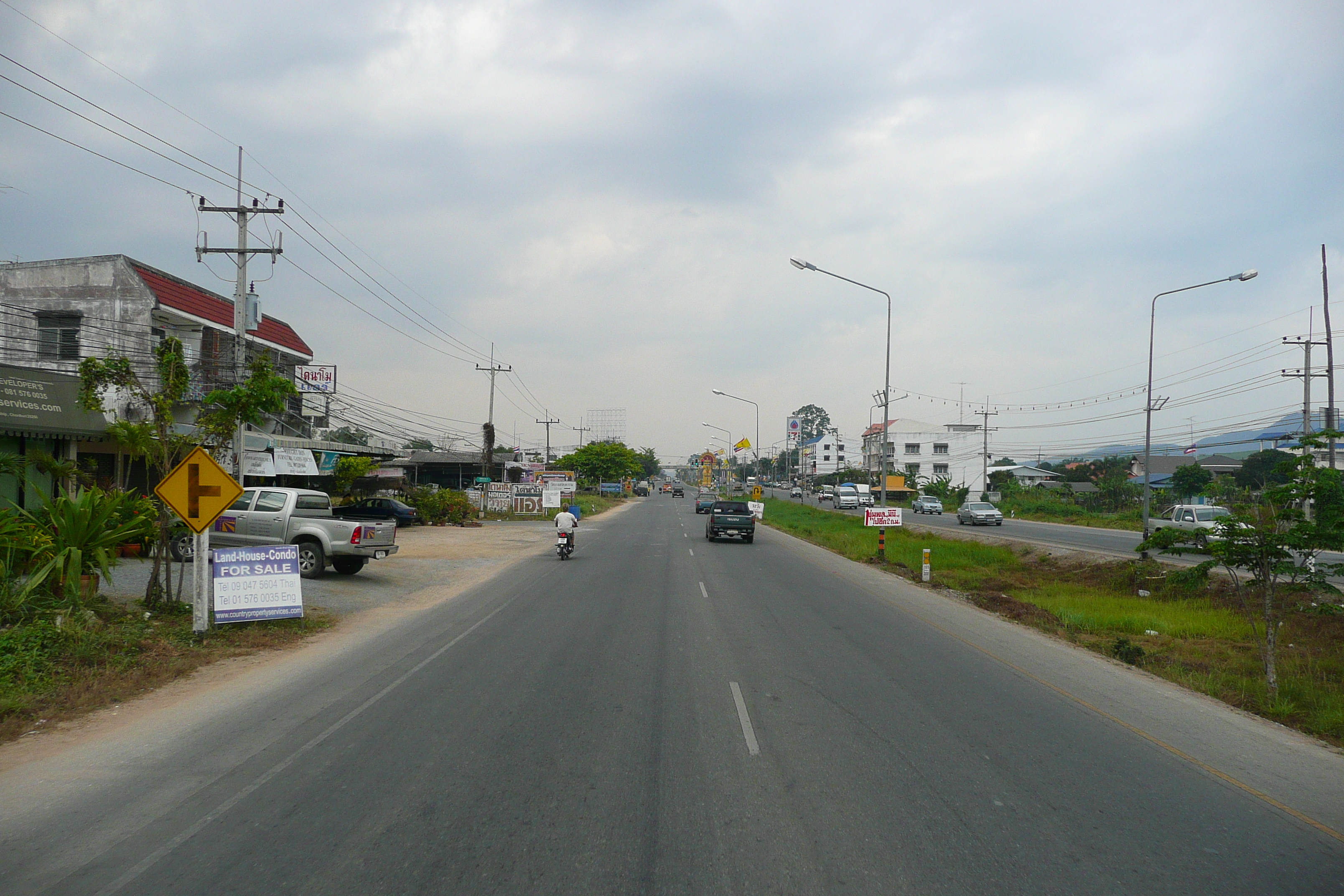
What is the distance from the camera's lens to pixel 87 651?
8.94 meters

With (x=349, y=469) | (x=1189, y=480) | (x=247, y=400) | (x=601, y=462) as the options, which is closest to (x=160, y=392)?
(x=247, y=400)

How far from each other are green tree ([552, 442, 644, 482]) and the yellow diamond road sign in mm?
80527

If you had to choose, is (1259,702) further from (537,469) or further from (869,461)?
(869,461)

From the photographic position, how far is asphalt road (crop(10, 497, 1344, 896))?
14.3 ft

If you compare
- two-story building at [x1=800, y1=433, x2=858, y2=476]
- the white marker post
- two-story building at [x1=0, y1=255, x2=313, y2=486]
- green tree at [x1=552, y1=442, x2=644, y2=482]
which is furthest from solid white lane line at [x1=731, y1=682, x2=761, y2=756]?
two-story building at [x1=800, y1=433, x2=858, y2=476]

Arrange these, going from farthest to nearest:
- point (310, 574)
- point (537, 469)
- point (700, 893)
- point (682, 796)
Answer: point (537, 469), point (310, 574), point (682, 796), point (700, 893)

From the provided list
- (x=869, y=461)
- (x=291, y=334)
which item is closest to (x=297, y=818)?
(x=291, y=334)

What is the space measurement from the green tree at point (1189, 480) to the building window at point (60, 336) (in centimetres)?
6268

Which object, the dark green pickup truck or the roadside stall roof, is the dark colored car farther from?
the dark green pickup truck

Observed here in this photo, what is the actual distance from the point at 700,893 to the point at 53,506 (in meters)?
11.5

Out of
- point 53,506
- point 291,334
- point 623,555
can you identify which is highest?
point 291,334

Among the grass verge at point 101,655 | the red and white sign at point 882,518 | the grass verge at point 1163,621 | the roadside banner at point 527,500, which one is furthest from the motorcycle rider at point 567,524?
the roadside banner at point 527,500

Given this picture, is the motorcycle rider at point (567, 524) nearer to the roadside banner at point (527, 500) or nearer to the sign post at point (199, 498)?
the sign post at point (199, 498)

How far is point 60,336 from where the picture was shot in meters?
26.9
